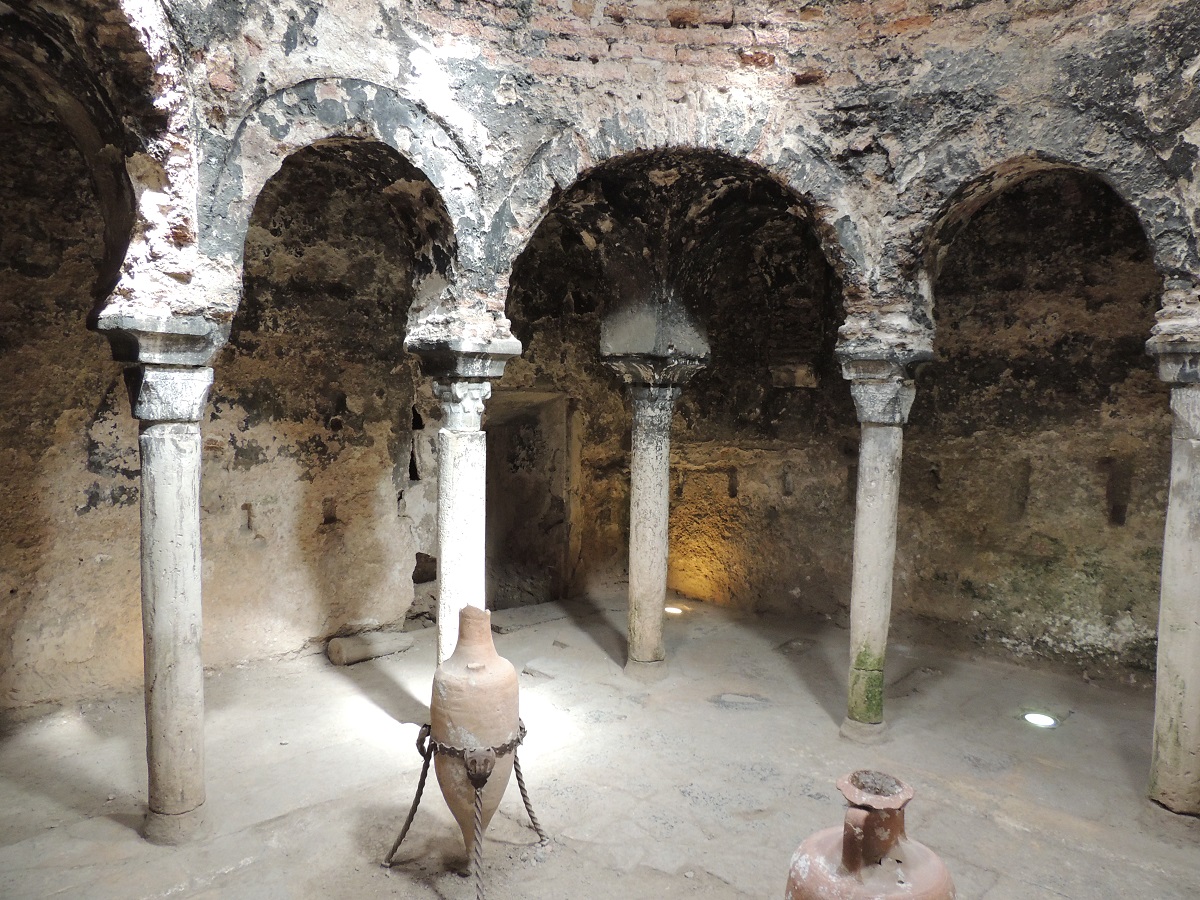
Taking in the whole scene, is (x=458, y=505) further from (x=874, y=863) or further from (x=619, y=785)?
(x=874, y=863)

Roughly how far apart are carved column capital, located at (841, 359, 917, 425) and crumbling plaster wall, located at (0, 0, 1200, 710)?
162 millimetres

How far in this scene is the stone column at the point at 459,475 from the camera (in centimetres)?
473

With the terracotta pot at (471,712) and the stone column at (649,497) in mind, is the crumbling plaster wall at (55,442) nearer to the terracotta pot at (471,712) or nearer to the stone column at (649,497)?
the terracotta pot at (471,712)

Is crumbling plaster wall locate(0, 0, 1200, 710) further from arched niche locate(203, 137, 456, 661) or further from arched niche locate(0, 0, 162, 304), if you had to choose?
arched niche locate(203, 137, 456, 661)

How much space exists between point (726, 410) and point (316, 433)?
3.80 m

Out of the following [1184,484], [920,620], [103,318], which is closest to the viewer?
[103,318]

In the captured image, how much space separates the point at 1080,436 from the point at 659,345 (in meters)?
3.19

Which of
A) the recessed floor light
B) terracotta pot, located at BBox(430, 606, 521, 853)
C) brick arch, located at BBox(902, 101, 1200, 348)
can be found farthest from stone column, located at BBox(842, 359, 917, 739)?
terracotta pot, located at BBox(430, 606, 521, 853)

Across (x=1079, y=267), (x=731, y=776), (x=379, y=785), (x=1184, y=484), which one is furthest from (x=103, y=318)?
(x=1079, y=267)

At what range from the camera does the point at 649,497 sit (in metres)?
6.09

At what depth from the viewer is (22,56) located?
3697mm

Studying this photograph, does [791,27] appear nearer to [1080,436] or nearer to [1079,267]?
[1079,267]

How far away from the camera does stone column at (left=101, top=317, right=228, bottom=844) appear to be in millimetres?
3711

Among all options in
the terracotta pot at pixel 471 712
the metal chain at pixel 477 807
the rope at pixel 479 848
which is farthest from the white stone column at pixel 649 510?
the rope at pixel 479 848
